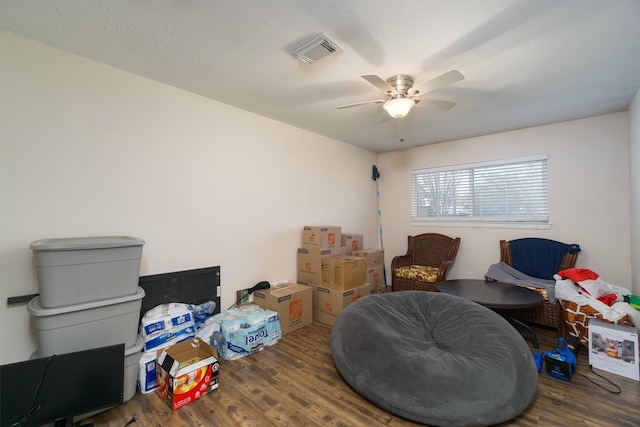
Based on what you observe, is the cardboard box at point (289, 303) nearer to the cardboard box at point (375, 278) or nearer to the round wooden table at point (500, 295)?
the cardboard box at point (375, 278)

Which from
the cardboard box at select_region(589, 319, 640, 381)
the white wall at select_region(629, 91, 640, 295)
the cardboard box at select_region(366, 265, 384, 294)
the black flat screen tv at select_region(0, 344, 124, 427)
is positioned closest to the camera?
the black flat screen tv at select_region(0, 344, 124, 427)

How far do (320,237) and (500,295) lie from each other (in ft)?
6.45

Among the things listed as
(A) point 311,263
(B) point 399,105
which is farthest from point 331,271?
(B) point 399,105

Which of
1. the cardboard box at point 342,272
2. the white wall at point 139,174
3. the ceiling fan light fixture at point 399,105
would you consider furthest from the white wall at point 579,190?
the white wall at point 139,174

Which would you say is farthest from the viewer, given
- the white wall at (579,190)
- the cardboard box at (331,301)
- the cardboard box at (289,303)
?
the cardboard box at (331,301)

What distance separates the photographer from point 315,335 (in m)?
2.82

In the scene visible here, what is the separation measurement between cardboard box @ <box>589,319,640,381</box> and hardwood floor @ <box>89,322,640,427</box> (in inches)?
2.6

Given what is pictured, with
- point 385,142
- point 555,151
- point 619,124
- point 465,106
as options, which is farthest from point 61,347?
point 619,124

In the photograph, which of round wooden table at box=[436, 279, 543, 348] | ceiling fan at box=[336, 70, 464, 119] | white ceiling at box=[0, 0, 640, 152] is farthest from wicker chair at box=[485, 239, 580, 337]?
ceiling fan at box=[336, 70, 464, 119]

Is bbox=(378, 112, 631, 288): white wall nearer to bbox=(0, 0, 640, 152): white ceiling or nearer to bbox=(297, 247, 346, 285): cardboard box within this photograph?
bbox=(0, 0, 640, 152): white ceiling

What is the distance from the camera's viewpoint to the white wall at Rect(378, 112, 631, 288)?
2.96 m

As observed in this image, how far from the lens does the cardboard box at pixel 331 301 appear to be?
3068 millimetres

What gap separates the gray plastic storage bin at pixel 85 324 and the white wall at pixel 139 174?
0.43m

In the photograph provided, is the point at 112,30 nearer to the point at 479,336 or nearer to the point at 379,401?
the point at 379,401
